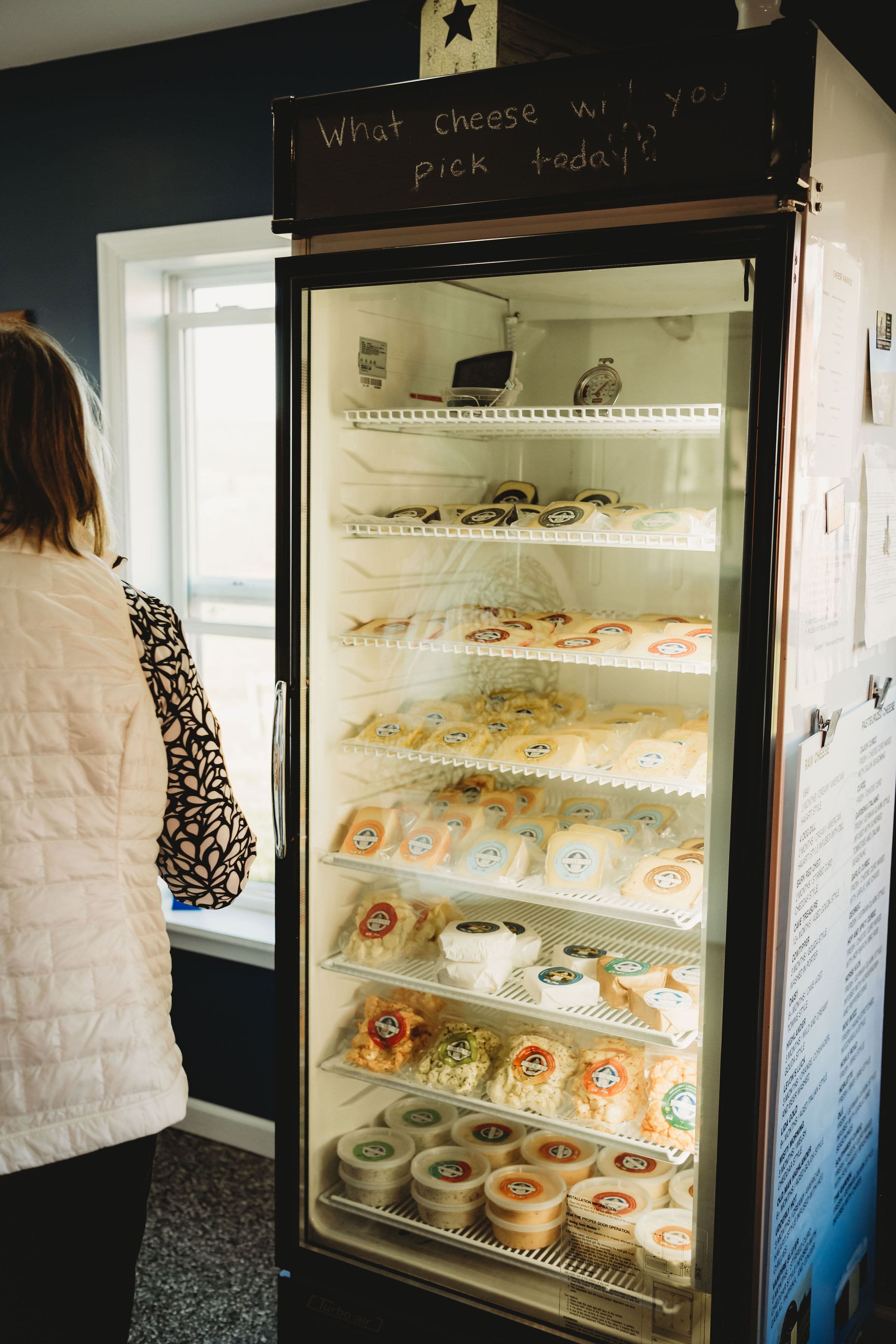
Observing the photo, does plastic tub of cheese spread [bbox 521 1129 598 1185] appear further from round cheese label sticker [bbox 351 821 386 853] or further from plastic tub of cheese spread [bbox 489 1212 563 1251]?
round cheese label sticker [bbox 351 821 386 853]

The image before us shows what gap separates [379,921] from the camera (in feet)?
7.41

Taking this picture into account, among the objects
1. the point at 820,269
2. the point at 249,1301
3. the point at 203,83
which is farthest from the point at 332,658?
the point at 203,83

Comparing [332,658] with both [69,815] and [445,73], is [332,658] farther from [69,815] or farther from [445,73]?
[445,73]

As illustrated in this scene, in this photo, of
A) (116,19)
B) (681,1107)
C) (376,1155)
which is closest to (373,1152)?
(376,1155)

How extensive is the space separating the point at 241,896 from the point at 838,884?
2.16m

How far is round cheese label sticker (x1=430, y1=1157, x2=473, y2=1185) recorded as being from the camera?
2123mm

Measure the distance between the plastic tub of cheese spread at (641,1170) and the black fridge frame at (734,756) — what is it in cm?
32

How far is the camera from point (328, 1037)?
87.7 inches

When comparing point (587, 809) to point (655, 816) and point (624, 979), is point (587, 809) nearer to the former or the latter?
point (655, 816)

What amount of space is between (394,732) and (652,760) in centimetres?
55

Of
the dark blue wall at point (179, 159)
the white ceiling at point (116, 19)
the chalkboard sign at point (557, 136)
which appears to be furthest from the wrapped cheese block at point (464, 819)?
the white ceiling at point (116, 19)

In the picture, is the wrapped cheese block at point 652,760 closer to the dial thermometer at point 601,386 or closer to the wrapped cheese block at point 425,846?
the wrapped cheese block at point 425,846

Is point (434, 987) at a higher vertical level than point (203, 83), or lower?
lower

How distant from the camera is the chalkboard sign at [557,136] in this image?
1468mm
